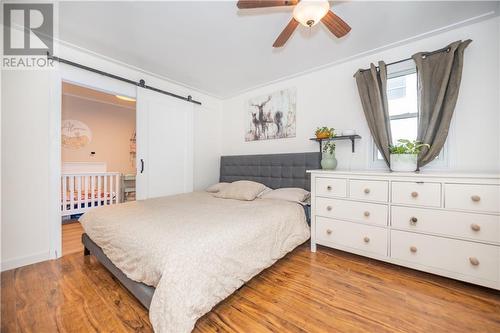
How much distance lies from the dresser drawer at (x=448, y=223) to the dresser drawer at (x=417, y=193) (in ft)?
0.22

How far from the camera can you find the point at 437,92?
2066mm

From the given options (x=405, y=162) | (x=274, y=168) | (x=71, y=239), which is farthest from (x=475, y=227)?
(x=71, y=239)

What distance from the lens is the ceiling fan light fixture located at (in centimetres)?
134

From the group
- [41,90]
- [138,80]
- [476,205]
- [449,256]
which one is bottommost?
[449,256]

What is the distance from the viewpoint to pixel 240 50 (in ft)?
8.32

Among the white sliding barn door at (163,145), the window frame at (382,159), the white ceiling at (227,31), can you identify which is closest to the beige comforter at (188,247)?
the white sliding barn door at (163,145)

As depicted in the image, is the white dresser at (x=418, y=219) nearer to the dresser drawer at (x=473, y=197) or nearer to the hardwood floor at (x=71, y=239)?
the dresser drawer at (x=473, y=197)

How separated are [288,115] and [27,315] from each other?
11.5ft

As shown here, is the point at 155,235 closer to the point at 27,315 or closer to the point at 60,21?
the point at 27,315

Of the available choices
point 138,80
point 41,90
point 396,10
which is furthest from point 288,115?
point 41,90

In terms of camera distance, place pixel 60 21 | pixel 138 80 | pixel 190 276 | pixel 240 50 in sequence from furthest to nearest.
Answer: pixel 138 80 → pixel 240 50 → pixel 60 21 → pixel 190 276

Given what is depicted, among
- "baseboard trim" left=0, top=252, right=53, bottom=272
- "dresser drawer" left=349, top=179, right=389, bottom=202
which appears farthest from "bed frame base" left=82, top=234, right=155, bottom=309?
"dresser drawer" left=349, top=179, right=389, bottom=202

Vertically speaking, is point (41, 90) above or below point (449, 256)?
above

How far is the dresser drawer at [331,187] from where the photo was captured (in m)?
2.26
